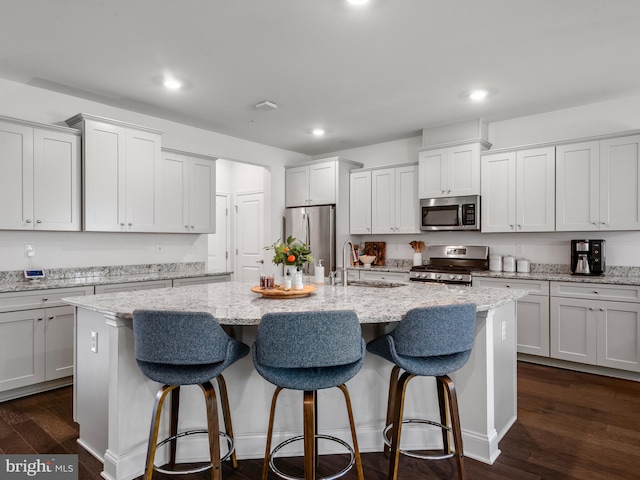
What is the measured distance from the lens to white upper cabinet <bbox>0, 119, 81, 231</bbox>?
127 inches

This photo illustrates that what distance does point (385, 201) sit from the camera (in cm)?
535

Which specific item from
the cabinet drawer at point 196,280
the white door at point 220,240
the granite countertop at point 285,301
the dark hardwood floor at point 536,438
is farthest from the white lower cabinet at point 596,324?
the white door at point 220,240

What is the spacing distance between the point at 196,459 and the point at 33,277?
2.44m

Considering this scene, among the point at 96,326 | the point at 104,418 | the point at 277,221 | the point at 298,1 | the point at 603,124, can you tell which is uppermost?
the point at 298,1

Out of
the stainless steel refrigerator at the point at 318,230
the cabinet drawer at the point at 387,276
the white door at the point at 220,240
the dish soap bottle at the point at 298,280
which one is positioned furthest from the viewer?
the white door at the point at 220,240

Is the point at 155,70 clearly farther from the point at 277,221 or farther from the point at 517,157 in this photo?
the point at 517,157

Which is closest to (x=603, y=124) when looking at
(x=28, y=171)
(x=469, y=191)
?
(x=469, y=191)

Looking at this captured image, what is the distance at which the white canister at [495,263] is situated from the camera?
178 inches

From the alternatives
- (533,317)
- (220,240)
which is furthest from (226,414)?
(220,240)

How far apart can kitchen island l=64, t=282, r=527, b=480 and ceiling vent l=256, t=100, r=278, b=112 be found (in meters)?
2.35

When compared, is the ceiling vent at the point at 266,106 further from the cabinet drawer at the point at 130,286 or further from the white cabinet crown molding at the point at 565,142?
the white cabinet crown molding at the point at 565,142

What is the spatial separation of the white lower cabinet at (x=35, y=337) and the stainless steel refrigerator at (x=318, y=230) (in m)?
2.87

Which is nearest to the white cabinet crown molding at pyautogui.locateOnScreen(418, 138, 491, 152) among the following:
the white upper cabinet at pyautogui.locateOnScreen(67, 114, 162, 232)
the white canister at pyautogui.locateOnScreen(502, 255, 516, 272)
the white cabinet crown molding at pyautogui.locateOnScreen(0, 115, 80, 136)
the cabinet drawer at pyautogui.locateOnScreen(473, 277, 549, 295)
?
the white canister at pyautogui.locateOnScreen(502, 255, 516, 272)

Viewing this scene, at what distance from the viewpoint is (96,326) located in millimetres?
2227
